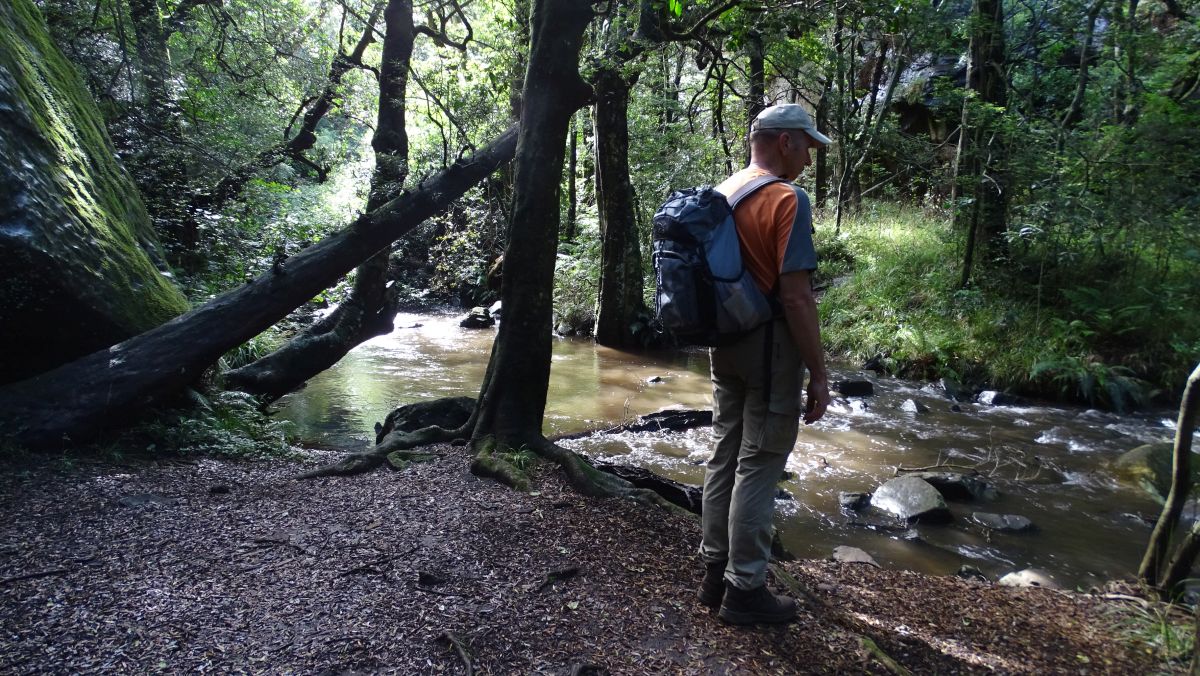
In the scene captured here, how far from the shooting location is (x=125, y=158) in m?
8.95

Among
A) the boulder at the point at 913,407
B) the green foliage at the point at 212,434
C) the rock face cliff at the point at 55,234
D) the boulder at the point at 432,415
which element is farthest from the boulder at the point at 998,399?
the rock face cliff at the point at 55,234

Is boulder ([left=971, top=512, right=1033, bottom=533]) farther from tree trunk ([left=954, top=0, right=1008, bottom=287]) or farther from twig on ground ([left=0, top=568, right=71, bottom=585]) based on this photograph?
→ tree trunk ([left=954, top=0, right=1008, bottom=287])

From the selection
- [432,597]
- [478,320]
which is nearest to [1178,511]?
[432,597]

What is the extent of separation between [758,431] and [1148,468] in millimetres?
6370

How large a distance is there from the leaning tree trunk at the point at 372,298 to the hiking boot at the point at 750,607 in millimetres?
6295

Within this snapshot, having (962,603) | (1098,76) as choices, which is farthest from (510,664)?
(1098,76)

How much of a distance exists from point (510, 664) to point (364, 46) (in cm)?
1275

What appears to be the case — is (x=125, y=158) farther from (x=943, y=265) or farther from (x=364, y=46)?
(x=943, y=265)

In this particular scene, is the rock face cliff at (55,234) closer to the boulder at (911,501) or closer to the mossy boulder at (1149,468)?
the boulder at (911,501)

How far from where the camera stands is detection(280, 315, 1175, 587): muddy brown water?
17.8 ft

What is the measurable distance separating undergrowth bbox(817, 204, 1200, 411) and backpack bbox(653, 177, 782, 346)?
949cm

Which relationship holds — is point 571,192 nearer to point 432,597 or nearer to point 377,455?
point 377,455

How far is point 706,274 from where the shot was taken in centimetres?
290

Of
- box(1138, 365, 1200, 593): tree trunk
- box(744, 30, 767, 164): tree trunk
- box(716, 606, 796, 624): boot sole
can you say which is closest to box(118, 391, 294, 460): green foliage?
box(716, 606, 796, 624): boot sole
